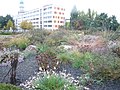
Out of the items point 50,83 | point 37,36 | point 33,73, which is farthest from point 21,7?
point 50,83

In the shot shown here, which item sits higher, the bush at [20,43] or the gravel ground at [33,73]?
the bush at [20,43]

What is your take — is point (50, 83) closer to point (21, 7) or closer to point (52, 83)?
point (52, 83)

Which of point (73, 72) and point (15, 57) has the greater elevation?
point (15, 57)

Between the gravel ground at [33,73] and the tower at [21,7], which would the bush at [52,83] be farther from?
the tower at [21,7]

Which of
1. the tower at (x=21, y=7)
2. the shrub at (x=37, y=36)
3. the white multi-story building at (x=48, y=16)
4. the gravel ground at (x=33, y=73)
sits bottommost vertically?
the gravel ground at (x=33, y=73)

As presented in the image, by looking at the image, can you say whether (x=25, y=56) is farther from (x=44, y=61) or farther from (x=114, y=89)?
(x=114, y=89)

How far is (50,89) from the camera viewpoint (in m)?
6.02

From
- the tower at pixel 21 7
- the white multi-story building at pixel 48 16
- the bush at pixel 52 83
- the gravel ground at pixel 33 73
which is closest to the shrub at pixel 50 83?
the bush at pixel 52 83

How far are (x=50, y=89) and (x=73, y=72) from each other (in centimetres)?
292

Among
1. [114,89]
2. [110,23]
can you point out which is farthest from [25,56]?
[110,23]

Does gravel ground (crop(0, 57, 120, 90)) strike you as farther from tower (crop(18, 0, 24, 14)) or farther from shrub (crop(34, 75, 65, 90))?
tower (crop(18, 0, 24, 14))

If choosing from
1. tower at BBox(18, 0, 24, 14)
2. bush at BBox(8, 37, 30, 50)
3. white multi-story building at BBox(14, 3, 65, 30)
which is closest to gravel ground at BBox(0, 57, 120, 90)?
bush at BBox(8, 37, 30, 50)

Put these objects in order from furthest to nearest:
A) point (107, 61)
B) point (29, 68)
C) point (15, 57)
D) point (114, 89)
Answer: point (29, 68) → point (107, 61) → point (15, 57) → point (114, 89)

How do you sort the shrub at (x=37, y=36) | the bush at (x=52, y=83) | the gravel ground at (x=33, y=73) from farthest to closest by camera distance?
the shrub at (x=37, y=36) → the gravel ground at (x=33, y=73) → the bush at (x=52, y=83)
